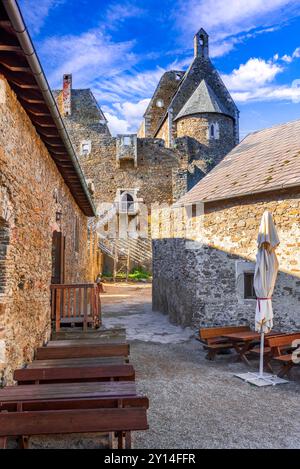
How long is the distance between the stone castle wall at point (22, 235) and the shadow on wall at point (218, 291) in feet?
13.8

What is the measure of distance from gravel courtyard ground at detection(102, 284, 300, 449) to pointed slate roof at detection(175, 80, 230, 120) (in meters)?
21.5

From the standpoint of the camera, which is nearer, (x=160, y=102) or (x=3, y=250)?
(x=3, y=250)

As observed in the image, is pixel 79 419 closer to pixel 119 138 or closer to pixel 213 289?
pixel 213 289

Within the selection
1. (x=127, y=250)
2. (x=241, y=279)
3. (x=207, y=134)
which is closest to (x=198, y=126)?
(x=207, y=134)

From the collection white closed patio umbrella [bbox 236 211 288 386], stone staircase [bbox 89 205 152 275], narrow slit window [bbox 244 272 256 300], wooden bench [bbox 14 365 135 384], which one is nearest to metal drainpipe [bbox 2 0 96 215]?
wooden bench [bbox 14 365 135 384]

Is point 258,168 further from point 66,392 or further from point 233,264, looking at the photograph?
point 66,392

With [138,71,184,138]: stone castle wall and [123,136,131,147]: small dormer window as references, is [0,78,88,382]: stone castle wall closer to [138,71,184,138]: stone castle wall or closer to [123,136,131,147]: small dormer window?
[123,136,131,147]: small dormer window

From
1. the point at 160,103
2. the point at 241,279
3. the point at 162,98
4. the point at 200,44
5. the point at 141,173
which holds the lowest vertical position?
the point at 241,279

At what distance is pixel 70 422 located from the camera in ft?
12.1

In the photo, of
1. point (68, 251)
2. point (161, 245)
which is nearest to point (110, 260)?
point (161, 245)

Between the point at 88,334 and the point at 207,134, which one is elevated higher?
the point at 207,134

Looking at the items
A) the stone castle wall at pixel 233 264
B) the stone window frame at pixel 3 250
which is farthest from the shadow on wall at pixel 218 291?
the stone window frame at pixel 3 250

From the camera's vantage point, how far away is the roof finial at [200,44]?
32250mm

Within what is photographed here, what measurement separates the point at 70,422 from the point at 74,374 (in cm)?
140
